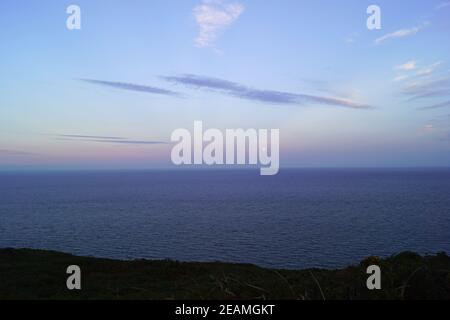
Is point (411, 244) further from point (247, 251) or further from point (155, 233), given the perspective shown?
point (155, 233)

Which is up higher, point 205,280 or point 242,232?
point 205,280

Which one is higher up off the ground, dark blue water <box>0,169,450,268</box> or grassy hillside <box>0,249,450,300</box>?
grassy hillside <box>0,249,450,300</box>

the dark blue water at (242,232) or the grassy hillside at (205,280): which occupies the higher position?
the grassy hillside at (205,280)

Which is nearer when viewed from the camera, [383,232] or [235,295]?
[235,295]

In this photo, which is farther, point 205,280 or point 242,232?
point 242,232

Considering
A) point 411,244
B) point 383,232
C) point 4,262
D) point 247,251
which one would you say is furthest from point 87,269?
point 383,232

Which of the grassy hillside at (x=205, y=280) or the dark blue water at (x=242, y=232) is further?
the dark blue water at (x=242, y=232)
